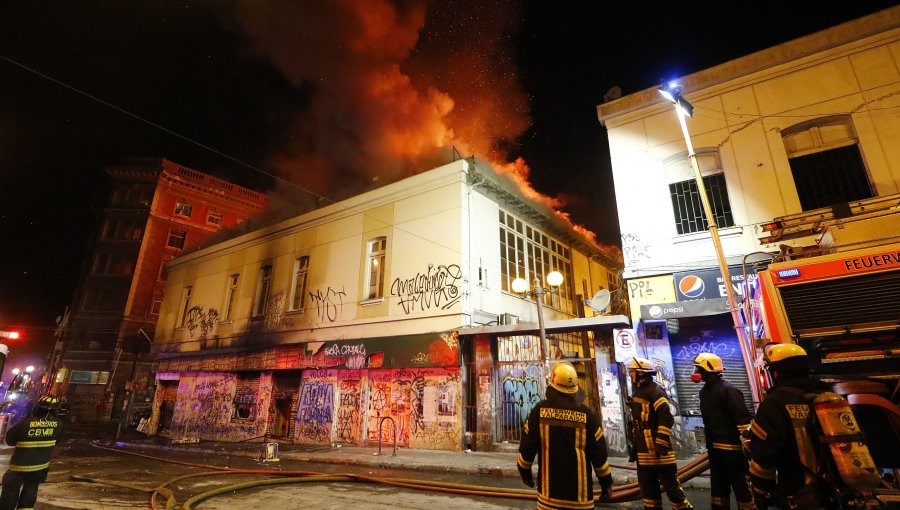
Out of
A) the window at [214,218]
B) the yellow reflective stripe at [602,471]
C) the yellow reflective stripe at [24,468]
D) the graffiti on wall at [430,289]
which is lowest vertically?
the yellow reflective stripe at [24,468]

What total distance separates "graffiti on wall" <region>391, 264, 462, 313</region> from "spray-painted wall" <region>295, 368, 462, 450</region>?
206cm

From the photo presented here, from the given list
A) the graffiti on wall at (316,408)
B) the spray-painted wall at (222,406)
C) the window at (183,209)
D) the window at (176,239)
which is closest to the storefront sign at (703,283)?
the graffiti on wall at (316,408)

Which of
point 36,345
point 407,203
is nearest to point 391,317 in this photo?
point 407,203

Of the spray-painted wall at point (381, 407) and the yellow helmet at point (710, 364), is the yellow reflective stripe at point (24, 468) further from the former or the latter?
Result: the yellow helmet at point (710, 364)

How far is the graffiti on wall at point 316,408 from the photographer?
46.5ft

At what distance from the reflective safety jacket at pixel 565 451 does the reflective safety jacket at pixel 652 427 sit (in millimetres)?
1441

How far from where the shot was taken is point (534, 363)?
11633 mm

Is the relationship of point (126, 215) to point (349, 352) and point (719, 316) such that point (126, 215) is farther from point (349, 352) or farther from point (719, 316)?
point (719, 316)

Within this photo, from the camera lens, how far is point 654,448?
14.8 feet

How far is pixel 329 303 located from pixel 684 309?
11.8 m

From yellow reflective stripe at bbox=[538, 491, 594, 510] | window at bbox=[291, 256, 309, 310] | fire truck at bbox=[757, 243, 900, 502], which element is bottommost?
yellow reflective stripe at bbox=[538, 491, 594, 510]

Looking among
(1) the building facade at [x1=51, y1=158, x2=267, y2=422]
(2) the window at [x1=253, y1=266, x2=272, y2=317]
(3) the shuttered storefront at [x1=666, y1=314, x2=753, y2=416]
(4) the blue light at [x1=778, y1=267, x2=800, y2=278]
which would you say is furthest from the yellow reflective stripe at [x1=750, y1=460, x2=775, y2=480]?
(1) the building facade at [x1=51, y1=158, x2=267, y2=422]

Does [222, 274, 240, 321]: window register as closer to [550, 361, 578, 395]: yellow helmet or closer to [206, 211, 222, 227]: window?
[206, 211, 222, 227]: window

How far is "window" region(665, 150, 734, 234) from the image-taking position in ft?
33.4
